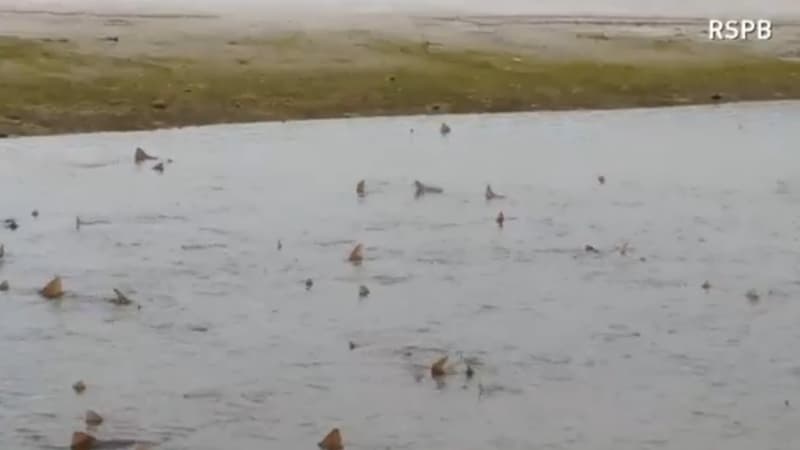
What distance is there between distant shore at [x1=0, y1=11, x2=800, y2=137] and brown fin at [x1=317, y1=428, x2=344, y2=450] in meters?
12.5

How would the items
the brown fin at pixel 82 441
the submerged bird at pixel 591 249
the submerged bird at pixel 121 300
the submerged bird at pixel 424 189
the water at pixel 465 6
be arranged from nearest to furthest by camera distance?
1. the brown fin at pixel 82 441
2. the submerged bird at pixel 121 300
3. the submerged bird at pixel 591 249
4. the submerged bird at pixel 424 189
5. the water at pixel 465 6

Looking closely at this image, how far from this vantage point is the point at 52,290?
1357cm

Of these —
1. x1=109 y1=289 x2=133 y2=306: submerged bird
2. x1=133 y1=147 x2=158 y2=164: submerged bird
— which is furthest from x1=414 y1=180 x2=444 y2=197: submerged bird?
x1=109 y1=289 x2=133 y2=306: submerged bird

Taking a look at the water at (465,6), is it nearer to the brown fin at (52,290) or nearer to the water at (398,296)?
the water at (398,296)

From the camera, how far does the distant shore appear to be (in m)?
24.5

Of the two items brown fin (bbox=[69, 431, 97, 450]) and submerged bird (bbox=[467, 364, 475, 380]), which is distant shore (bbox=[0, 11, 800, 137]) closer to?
submerged bird (bbox=[467, 364, 475, 380])

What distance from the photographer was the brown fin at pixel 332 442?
1026 cm

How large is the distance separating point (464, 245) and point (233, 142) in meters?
6.63

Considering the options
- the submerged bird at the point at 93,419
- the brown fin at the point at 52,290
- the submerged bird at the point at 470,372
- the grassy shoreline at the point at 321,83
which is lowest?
the submerged bird at the point at 93,419

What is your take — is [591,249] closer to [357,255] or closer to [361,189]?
[357,255]

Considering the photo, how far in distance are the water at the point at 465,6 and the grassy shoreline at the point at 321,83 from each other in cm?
577

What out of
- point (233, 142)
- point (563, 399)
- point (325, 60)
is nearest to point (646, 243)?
point (563, 399)

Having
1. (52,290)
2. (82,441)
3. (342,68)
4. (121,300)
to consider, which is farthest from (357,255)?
(342,68)

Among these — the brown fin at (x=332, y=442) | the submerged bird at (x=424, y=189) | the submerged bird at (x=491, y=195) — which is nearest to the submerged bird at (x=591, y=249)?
the submerged bird at (x=491, y=195)
